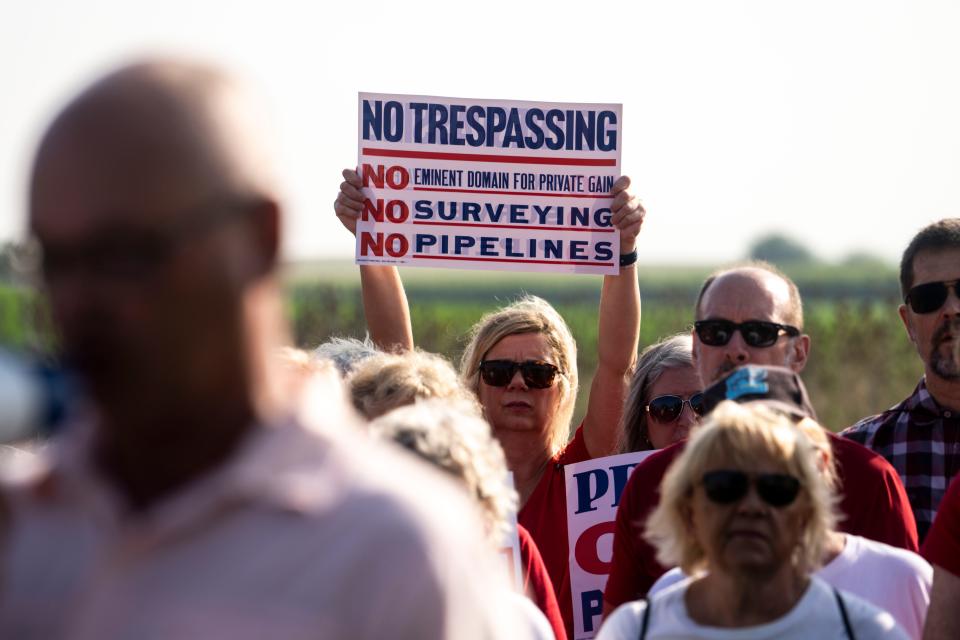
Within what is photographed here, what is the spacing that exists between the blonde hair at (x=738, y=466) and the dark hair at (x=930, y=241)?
6.14 feet

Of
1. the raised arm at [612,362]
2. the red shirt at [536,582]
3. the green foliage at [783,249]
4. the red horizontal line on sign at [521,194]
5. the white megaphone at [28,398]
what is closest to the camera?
the white megaphone at [28,398]

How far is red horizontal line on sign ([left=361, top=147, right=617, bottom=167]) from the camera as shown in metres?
5.76

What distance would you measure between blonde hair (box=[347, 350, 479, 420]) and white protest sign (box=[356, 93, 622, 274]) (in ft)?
5.39

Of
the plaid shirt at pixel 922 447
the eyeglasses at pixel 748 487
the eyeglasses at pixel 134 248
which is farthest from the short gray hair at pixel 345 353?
the eyeglasses at pixel 134 248

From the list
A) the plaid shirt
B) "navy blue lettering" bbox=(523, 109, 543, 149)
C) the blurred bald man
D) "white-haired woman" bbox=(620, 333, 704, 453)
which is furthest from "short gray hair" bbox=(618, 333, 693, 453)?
the blurred bald man

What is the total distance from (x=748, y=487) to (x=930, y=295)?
1.96 metres

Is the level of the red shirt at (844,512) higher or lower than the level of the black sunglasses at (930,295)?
lower

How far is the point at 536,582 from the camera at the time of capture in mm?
3992

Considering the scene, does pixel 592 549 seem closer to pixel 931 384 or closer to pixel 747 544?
pixel 931 384

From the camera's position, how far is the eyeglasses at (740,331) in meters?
4.62

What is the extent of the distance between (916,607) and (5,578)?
2744 mm

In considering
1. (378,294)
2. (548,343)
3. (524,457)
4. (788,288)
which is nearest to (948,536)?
(788,288)

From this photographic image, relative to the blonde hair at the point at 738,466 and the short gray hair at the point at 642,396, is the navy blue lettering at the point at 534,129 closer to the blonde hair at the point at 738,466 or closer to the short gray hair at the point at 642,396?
the short gray hair at the point at 642,396

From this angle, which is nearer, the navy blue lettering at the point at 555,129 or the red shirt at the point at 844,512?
the red shirt at the point at 844,512
